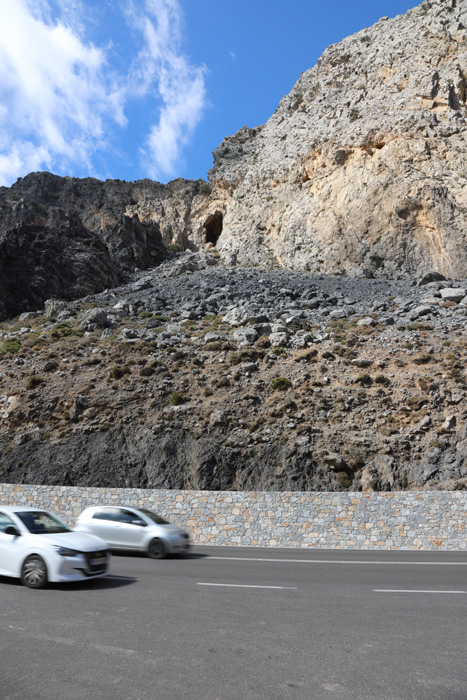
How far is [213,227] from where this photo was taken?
321 ft

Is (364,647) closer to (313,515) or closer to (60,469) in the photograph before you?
(313,515)

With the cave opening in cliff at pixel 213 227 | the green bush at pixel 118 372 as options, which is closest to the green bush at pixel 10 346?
the green bush at pixel 118 372

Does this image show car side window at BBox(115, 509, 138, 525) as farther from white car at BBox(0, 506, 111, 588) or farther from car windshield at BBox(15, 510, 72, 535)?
white car at BBox(0, 506, 111, 588)

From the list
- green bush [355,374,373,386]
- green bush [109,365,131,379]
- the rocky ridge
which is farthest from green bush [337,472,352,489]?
green bush [109,365,131,379]

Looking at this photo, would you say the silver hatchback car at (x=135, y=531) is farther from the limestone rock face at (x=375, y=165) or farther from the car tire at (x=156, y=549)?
the limestone rock face at (x=375, y=165)

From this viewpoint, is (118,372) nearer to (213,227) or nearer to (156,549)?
(156,549)

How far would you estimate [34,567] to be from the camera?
8805mm

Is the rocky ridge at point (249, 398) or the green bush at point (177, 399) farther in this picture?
the green bush at point (177, 399)

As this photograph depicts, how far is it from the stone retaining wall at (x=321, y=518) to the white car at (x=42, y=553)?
1125 cm

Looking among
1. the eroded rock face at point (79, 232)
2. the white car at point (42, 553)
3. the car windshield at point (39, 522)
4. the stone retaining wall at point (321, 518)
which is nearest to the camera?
the white car at point (42, 553)

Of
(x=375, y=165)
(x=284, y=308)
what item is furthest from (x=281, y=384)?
(x=375, y=165)

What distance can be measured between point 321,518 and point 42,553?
13060 millimetres

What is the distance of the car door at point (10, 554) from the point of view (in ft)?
29.3

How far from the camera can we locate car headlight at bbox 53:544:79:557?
8.77 meters
